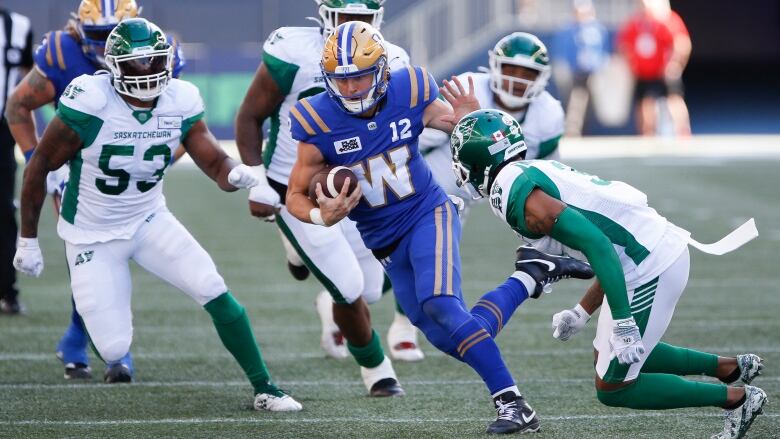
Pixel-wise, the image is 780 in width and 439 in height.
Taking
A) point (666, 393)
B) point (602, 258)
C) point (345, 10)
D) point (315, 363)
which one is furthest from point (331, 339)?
point (602, 258)

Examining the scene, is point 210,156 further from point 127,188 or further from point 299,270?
point 299,270

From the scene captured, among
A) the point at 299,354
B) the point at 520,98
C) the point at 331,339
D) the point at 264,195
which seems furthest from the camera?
the point at 299,354

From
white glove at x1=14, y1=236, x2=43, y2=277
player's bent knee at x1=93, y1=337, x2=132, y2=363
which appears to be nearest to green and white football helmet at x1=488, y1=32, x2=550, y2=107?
player's bent knee at x1=93, y1=337, x2=132, y2=363

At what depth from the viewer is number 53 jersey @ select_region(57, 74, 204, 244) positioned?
503 centimetres

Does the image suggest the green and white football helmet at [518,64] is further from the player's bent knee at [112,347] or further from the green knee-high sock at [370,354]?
the player's bent knee at [112,347]

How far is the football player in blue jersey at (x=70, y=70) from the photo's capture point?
19.0 feet

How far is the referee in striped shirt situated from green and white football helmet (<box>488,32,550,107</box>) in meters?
2.85

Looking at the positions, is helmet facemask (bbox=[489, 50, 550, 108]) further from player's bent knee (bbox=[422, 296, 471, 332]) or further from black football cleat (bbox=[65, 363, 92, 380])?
black football cleat (bbox=[65, 363, 92, 380])

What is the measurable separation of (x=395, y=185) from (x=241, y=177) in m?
0.70

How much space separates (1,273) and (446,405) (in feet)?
10.5

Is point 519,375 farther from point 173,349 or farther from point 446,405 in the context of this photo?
point 173,349

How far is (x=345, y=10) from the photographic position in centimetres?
539

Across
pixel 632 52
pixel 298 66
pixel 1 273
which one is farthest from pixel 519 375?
pixel 632 52

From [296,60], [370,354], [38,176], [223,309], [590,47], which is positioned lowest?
[590,47]
